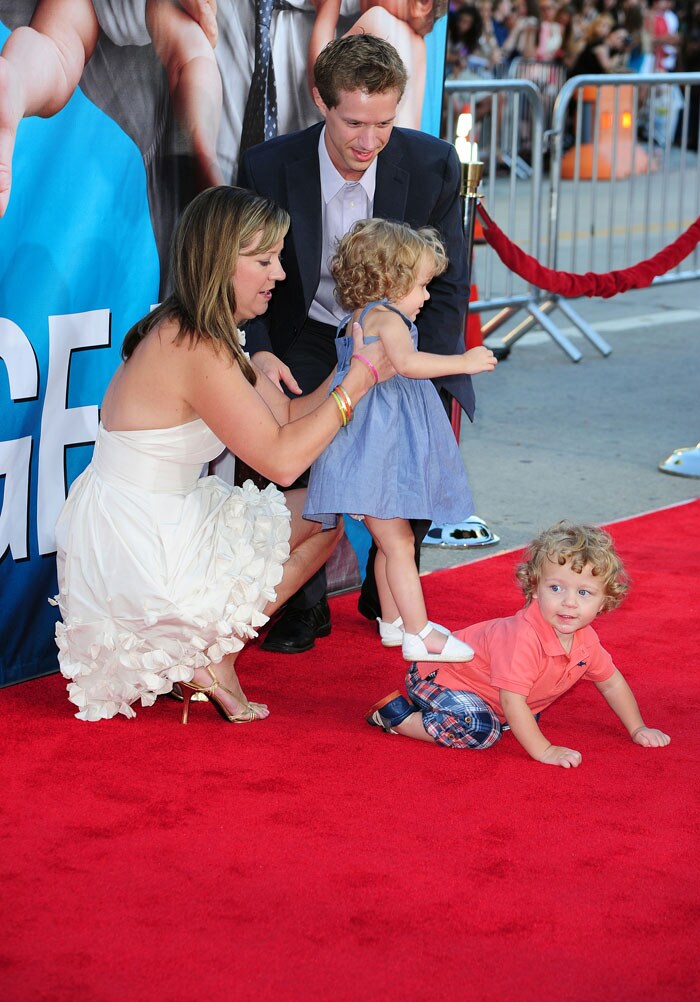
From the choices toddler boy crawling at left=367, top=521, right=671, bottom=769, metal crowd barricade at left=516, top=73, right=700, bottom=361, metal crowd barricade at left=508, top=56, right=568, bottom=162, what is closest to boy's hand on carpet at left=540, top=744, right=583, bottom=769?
toddler boy crawling at left=367, top=521, right=671, bottom=769

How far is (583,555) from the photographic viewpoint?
3.43m

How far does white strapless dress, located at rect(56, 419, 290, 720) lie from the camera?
367 cm

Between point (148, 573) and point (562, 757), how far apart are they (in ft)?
3.67

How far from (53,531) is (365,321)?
1.09 meters

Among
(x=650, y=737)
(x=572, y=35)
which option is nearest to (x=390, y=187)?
(x=650, y=737)

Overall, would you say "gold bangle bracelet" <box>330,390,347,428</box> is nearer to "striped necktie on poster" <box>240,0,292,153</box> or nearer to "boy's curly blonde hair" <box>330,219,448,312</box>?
"boy's curly blonde hair" <box>330,219,448,312</box>

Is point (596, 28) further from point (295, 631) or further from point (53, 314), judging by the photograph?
point (53, 314)

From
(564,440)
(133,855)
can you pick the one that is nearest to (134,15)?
(133,855)

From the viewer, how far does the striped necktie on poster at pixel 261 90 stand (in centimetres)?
443

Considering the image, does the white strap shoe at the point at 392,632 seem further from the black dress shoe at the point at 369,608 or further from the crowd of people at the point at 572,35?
the crowd of people at the point at 572,35

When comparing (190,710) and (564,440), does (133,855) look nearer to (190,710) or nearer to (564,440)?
(190,710)

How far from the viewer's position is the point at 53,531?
13.6ft

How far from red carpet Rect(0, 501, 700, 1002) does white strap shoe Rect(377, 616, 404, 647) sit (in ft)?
0.44

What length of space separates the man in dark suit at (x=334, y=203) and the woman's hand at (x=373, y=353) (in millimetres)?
344
